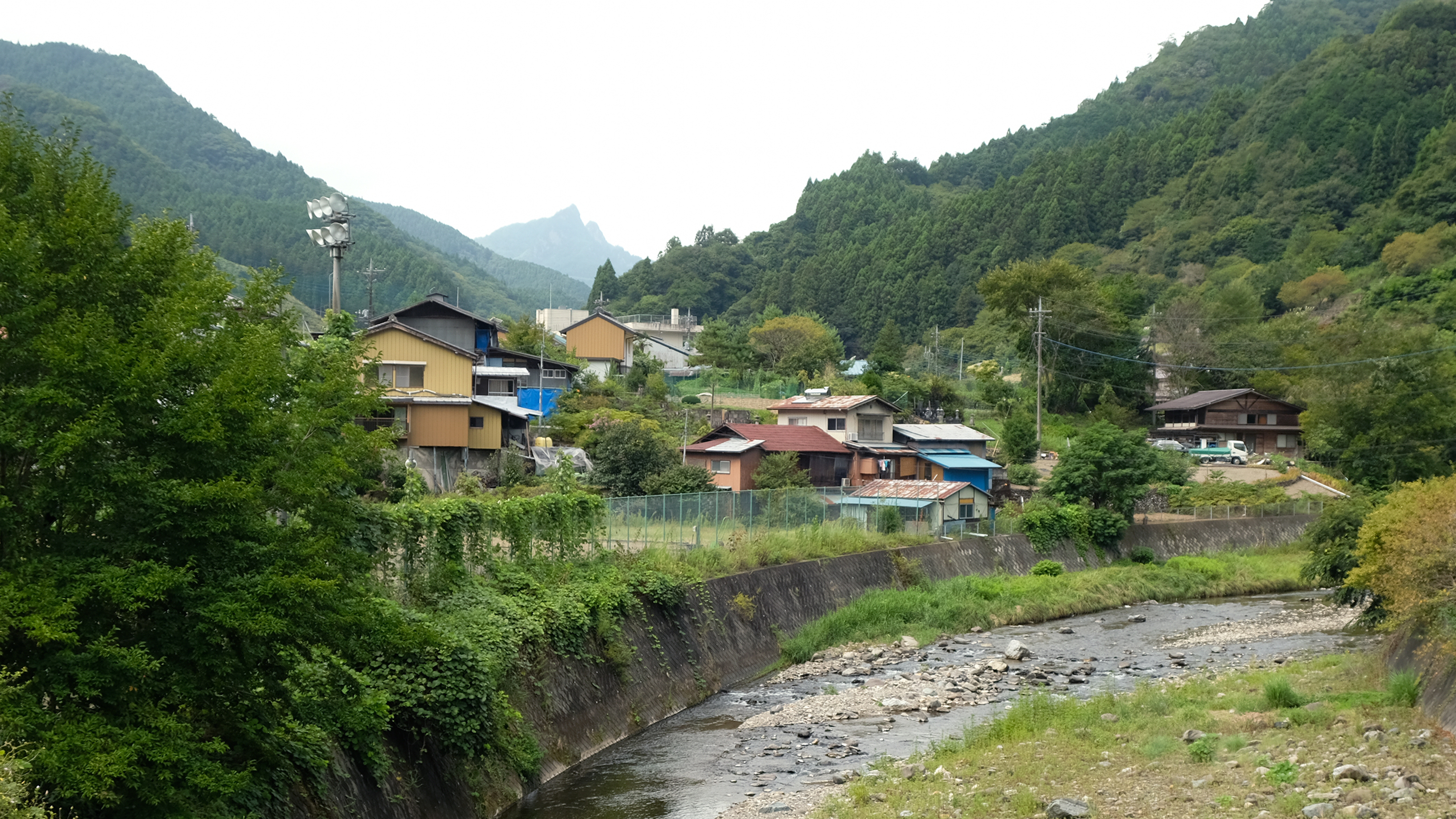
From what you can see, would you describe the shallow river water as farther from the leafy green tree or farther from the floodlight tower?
the floodlight tower

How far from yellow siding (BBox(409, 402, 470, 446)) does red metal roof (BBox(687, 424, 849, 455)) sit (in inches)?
434

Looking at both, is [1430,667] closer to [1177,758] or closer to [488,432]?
[1177,758]

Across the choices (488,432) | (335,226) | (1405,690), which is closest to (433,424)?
(488,432)

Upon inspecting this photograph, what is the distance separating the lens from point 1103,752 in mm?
16109

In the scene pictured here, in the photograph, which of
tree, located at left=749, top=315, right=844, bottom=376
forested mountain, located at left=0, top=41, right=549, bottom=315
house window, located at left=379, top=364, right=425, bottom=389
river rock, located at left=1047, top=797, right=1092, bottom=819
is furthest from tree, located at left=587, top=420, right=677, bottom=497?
tree, located at left=749, top=315, right=844, bottom=376

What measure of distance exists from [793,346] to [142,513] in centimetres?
7441

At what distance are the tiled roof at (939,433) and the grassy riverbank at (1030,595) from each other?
12.0 m

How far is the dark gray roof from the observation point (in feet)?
225

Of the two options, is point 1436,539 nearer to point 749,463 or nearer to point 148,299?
point 148,299

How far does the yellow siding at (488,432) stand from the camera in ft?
135

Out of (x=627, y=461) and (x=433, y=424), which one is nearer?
(x=433, y=424)

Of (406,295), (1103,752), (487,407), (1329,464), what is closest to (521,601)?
(1103,752)

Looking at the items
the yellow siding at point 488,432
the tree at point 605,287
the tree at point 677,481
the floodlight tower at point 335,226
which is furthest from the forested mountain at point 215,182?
the floodlight tower at point 335,226

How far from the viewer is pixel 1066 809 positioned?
1307cm
